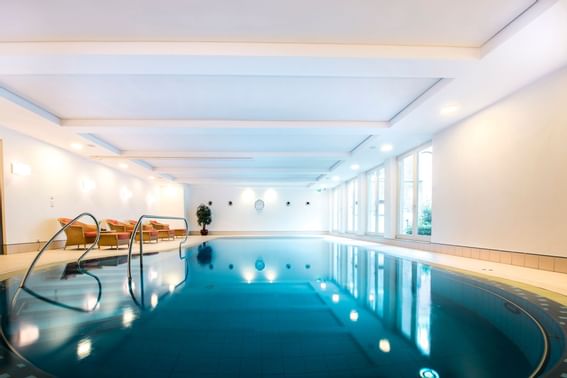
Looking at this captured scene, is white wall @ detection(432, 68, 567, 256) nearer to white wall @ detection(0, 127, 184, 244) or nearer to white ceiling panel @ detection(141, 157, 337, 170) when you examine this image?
white ceiling panel @ detection(141, 157, 337, 170)

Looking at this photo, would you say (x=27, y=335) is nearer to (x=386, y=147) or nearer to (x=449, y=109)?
(x=449, y=109)

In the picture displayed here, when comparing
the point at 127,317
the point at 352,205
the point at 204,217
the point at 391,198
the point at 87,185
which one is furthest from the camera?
the point at 204,217

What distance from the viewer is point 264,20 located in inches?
109

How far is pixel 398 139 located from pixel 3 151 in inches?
316

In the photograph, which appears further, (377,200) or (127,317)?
(377,200)

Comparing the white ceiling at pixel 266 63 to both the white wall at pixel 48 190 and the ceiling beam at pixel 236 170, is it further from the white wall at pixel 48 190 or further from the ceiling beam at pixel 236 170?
the ceiling beam at pixel 236 170

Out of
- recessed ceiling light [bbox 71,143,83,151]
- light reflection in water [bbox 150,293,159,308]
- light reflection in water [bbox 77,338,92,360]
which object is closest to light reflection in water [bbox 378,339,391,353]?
light reflection in water [bbox 77,338,92,360]

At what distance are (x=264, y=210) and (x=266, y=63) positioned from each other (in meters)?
13.0

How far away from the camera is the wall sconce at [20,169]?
6.15m

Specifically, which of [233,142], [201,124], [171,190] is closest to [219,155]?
[233,142]

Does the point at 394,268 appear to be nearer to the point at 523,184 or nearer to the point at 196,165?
the point at 523,184

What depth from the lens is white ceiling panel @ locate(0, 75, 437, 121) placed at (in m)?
3.93

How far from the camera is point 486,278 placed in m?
3.46

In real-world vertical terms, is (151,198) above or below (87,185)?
below
